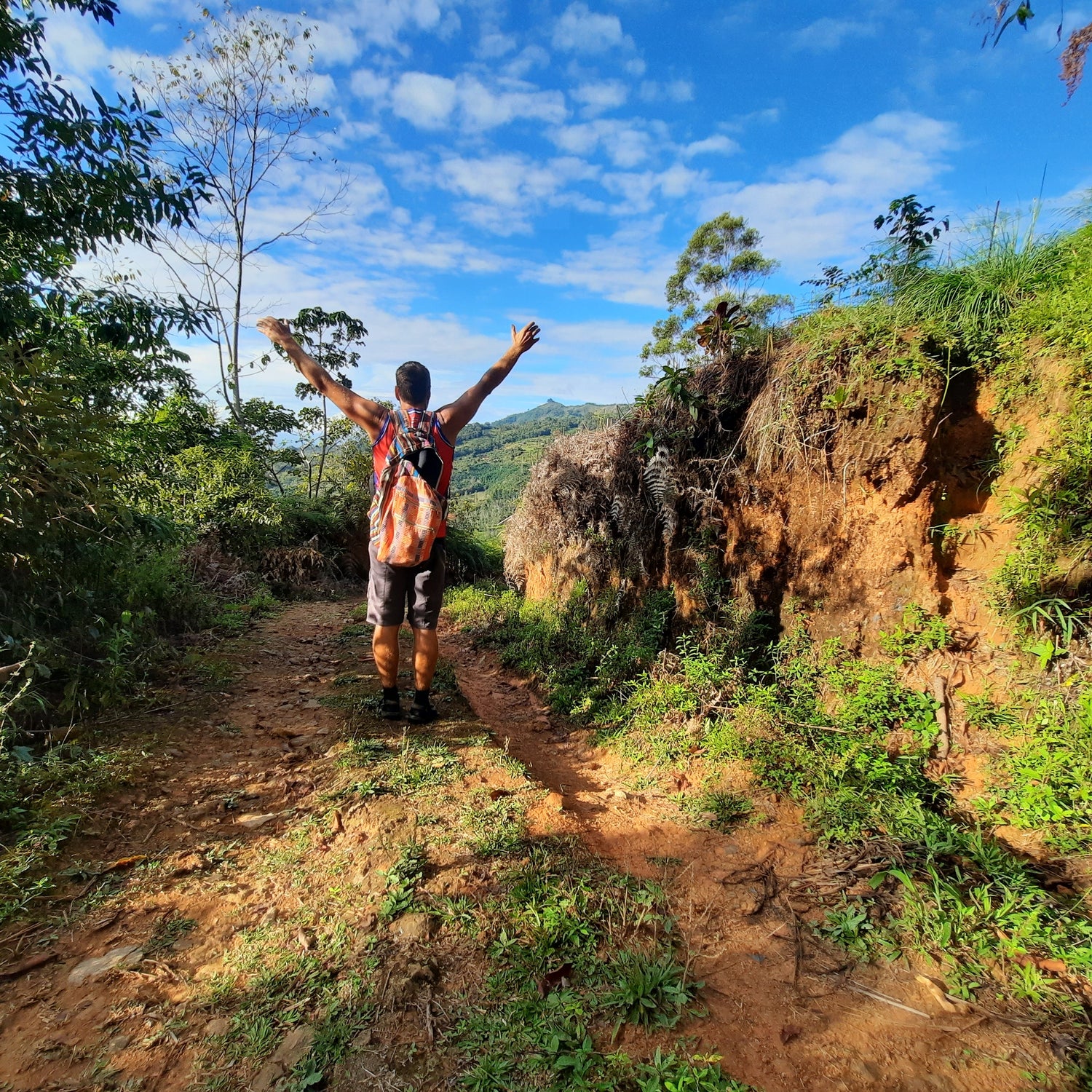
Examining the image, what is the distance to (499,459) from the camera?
61344 mm

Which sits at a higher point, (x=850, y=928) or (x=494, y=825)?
(x=494, y=825)

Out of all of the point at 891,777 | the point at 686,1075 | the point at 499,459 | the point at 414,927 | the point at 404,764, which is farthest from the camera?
the point at 499,459

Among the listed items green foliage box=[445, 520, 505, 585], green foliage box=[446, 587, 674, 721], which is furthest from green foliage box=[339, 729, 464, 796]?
green foliage box=[445, 520, 505, 585]

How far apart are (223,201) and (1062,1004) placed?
59.0 ft

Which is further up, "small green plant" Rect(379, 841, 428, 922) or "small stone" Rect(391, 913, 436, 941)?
"small green plant" Rect(379, 841, 428, 922)

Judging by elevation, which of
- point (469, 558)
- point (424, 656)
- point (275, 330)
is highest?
point (275, 330)

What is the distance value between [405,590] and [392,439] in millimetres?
1084

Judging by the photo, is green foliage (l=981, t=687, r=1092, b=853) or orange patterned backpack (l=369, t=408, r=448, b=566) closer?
green foliage (l=981, t=687, r=1092, b=853)

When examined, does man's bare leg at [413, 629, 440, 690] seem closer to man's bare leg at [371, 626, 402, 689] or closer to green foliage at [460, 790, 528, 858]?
man's bare leg at [371, 626, 402, 689]

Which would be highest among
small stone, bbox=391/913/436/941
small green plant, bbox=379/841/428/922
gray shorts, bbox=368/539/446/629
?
gray shorts, bbox=368/539/446/629

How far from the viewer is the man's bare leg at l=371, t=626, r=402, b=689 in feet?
12.4

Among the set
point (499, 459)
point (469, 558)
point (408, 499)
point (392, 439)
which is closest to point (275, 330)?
point (392, 439)

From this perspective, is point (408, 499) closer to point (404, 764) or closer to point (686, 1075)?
point (404, 764)

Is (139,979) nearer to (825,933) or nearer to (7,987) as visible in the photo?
(7,987)
